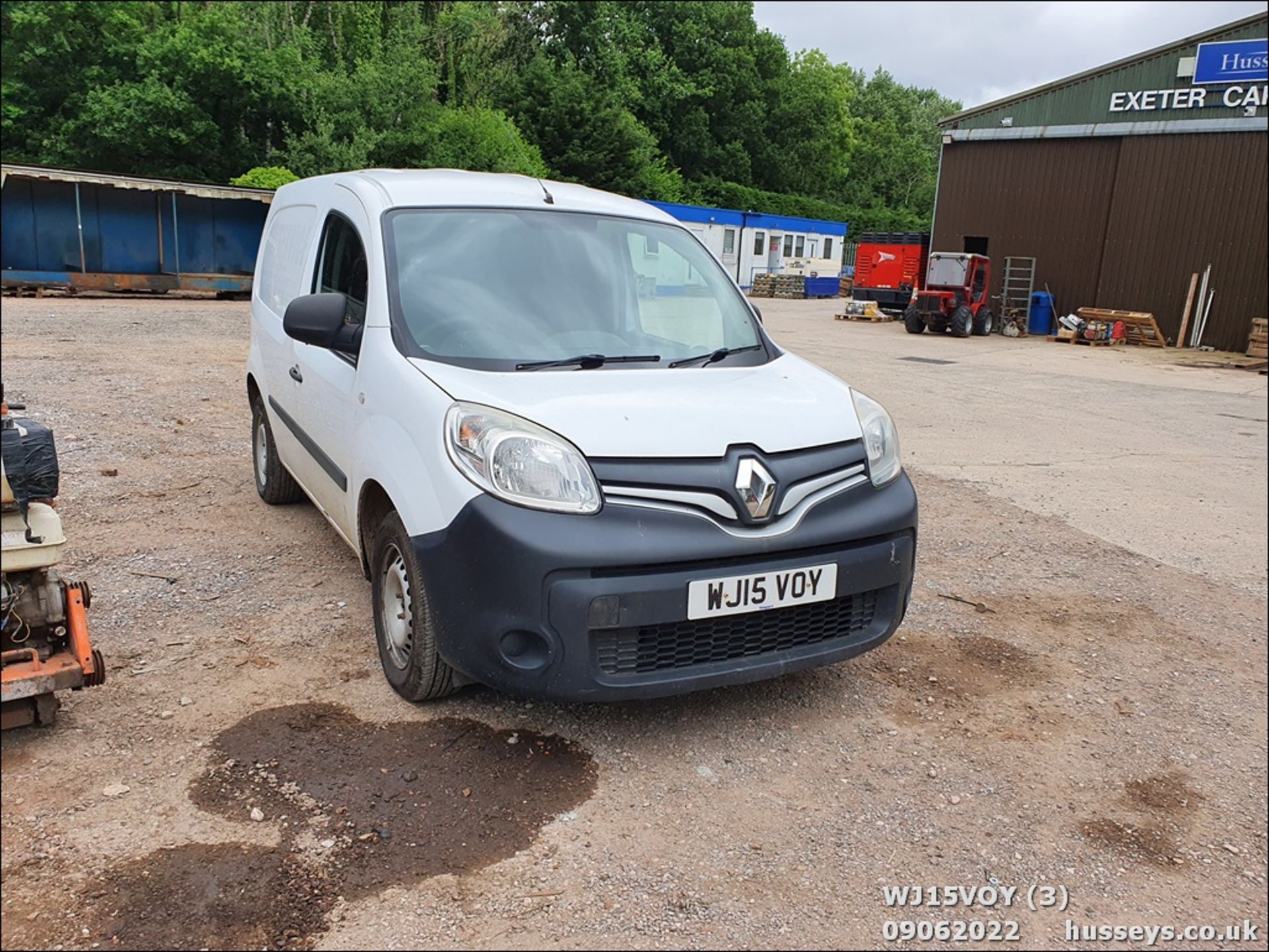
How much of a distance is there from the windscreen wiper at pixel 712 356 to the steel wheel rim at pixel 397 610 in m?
1.28

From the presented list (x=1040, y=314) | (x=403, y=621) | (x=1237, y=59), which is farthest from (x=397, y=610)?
(x=1040, y=314)

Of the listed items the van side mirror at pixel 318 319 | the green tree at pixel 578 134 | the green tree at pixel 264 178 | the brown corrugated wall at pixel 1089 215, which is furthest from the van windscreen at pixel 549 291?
the green tree at pixel 578 134

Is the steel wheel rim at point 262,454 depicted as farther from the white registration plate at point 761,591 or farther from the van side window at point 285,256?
the white registration plate at point 761,591

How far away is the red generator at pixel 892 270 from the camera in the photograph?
92.9 ft

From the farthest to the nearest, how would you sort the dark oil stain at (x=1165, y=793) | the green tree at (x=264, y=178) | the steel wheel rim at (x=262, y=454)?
the green tree at (x=264, y=178)
the steel wheel rim at (x=262, y=454)
the dark oil stain at (x=1165, y=793)

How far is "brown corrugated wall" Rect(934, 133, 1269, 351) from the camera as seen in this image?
21.0 metres

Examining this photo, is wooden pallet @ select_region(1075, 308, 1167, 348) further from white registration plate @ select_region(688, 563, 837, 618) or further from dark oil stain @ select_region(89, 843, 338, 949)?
dark oil stain @ select_region(89, 843, 338, 949)

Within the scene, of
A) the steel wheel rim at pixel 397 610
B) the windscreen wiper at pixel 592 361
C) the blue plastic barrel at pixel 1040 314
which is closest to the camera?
Answer: the steel wheel rim at pixel 397 610

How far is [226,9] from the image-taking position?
2973 cm

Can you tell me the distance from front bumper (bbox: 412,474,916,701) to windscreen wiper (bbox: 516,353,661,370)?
30.0 inches

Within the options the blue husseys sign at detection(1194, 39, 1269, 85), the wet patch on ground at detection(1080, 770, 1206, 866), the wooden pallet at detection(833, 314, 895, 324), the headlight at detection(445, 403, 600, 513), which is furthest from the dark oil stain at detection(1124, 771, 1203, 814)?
the wooden pallet at detection(833, 314, 895, 324)

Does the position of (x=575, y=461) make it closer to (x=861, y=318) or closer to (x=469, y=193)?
(x=469, y=193)

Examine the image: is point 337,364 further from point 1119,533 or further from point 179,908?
point 1119,533

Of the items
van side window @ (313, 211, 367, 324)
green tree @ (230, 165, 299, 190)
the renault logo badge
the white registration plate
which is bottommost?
the white registration plate
